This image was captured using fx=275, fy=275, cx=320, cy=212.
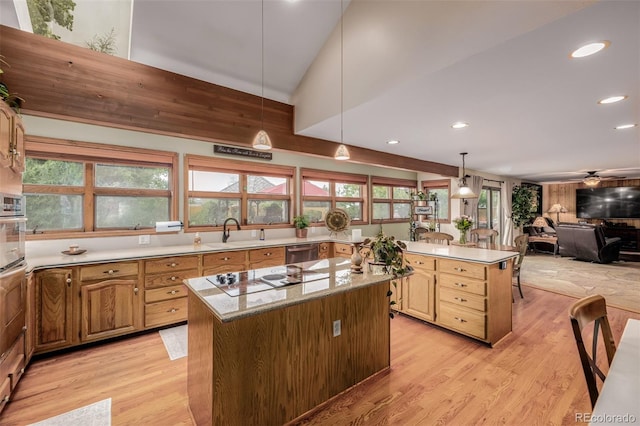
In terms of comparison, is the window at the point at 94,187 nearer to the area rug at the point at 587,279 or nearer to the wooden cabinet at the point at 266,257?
the wooden cabinet at the point at 266,257

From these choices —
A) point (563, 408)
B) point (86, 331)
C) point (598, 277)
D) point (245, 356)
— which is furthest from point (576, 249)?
point (86, 331)

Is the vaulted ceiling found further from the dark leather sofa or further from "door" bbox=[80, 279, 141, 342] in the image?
the dark leather sofa

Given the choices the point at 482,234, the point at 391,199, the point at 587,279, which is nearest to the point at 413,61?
the point at 482,234

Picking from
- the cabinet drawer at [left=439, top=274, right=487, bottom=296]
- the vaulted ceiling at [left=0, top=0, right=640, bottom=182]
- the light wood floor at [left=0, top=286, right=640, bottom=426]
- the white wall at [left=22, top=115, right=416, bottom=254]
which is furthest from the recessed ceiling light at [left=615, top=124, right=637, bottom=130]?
the white wall at [left=22, top=115, right=416, bottom=254]

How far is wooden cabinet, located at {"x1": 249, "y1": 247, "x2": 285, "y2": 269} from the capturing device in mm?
3766

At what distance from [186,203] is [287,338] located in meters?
2.82

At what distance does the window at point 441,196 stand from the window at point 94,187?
18.8ft

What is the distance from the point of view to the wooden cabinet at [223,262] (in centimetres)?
340

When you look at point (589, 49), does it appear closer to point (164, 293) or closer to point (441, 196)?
point (164, 293)

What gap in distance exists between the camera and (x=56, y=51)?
93.4 inches

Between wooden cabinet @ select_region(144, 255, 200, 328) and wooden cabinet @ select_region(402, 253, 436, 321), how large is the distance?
2610 millimetres

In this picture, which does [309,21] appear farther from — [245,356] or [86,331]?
[86,331]

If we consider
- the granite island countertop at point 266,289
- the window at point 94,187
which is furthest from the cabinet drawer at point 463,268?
the window at point 94,187

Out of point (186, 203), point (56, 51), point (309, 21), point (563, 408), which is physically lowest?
point (563, 408)
